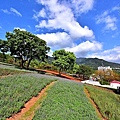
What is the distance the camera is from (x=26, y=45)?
35406mm

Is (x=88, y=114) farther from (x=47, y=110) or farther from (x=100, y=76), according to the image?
(x=100, y=76)

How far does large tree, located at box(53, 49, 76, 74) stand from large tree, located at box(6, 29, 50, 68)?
6.42m

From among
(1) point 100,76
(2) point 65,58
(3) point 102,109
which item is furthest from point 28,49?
(1) point 100,76

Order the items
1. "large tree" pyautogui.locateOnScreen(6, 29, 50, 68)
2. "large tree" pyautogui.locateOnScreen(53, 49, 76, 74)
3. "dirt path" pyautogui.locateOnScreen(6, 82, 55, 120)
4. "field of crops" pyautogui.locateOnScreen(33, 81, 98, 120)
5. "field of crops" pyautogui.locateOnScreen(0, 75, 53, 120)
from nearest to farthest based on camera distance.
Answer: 1. "field of crops" pyautogui.locateOnScreen(0, 75, 53, 120)
2. "dirt path" pyautogui.locateOnScreen(6, 82, 55, 120)
3. "field of crops" pyautogui.locateOnScreen(33, 81, 98, 120)
4. "large tree" pyautogui.locateOnScreen(6, 29, 50, 68)
5. "large tree" pyautogui.locateOnScreen(53, 49, 76, 74)

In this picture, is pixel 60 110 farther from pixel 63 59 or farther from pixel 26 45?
pixel 63 59

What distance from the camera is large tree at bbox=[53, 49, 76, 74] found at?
43.8 m

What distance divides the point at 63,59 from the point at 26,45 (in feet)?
39.6

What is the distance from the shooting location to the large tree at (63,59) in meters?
43.8

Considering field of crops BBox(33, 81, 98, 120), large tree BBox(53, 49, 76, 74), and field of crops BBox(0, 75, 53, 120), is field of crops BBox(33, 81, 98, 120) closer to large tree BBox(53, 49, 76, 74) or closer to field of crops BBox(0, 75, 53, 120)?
field of crops BBox(0, 75, 53, 120)

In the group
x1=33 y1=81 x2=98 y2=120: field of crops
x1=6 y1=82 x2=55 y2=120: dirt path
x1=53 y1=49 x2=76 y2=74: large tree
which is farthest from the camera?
x1=53 y1=49 x2=76 y2=74: large tree

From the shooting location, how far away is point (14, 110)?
32.2 feet

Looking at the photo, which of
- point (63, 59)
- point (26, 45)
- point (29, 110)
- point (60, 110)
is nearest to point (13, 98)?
point (29, 110)

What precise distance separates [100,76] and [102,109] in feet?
210

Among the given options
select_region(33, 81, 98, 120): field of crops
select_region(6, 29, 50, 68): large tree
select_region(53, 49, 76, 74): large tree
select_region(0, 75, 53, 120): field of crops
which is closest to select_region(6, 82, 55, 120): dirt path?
select_region(0, 75, 53, 120): field of crops
